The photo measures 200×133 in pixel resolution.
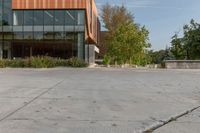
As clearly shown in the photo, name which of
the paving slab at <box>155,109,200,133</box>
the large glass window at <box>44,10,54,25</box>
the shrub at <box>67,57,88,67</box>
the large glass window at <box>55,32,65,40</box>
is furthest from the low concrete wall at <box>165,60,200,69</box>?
the paving slab at <box>155,109,200,133</box>

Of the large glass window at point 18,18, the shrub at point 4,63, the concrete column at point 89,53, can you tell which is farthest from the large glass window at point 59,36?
the shrub at point 4,63

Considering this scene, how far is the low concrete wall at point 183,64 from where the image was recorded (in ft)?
131

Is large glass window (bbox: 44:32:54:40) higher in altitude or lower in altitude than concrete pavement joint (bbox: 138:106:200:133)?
higher

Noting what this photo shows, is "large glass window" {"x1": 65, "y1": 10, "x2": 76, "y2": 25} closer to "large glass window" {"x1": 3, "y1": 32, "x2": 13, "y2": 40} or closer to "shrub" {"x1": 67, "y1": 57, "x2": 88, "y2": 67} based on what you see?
"large glass window" {"x1": 3, "y1": 32, "x2": 13, "y2": 40}

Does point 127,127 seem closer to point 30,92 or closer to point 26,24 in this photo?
point 30,92

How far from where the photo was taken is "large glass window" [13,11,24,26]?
4728 cm

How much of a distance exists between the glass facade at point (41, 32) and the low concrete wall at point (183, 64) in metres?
11.6

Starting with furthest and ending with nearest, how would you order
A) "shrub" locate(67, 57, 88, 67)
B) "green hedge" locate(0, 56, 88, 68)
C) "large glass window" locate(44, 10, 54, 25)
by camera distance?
"large glass window" locate(44, 10, 54, 25), "shrub" locate(67, 57, 88, 67), "green hedge" locate(0, 56, 88, 68)

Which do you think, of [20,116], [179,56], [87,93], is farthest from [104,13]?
[20,116]

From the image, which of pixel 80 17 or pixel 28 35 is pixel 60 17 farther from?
pixel 28 35

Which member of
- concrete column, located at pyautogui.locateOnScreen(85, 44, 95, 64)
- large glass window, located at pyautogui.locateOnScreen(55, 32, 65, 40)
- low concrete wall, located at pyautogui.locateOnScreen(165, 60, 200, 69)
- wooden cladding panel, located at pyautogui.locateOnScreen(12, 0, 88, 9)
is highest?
wooden cladding panel, located at pyautogui.locateOnScreen(12, 0, 88, 9)

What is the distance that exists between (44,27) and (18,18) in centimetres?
319

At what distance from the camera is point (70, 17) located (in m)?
47.1

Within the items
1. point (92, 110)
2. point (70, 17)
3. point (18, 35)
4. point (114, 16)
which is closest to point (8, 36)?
point (18, 35)
